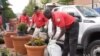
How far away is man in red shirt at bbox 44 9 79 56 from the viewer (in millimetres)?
7121

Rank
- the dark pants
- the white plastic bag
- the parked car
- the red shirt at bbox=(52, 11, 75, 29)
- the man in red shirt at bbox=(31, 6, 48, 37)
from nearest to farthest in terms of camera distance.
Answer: the red shirt at bbox=(52, 11, 75, 29) → the white plastic bag → the dark pants → the parked car → the man in red shirt at bbox=(31, 6, 48, 37)

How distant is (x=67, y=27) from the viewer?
7.55 metres

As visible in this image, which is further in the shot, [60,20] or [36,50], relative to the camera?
[36,50]

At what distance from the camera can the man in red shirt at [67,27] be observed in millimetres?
7121

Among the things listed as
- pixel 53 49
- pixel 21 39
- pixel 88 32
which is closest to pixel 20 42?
pixel 21 39

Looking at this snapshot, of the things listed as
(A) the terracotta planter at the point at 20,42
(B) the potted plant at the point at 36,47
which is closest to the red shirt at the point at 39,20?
(A) the terracotta planter at the point at 20,42

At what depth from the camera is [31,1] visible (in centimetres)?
4475

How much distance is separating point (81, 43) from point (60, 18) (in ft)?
7.45

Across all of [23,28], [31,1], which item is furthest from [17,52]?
[31,1]

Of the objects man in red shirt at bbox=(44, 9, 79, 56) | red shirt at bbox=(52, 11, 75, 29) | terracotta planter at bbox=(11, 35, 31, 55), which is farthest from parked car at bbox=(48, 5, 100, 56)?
terracotta planter at bbox=(11, 35, 31, 55)

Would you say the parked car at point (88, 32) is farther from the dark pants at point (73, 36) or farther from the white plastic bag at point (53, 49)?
the white plastic bag at point (53, 49)

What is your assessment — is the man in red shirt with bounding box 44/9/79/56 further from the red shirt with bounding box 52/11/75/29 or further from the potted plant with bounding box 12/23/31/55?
the potted plant with bounding box 12/23/31/55

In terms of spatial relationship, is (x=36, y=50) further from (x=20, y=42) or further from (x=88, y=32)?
(x=88, y=32)

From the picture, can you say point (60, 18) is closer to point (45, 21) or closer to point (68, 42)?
point (68, 42)
